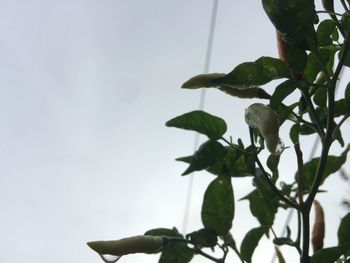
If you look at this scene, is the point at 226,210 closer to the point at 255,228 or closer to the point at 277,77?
the point at 255,228

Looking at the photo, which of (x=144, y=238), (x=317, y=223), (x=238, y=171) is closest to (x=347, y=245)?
(x=317, y=223)

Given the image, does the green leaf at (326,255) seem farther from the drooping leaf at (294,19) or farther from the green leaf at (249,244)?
the drooping leaf at (294,19)

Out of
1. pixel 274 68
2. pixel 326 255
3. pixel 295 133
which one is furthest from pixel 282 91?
pixel 326 255

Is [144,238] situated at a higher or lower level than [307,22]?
lower

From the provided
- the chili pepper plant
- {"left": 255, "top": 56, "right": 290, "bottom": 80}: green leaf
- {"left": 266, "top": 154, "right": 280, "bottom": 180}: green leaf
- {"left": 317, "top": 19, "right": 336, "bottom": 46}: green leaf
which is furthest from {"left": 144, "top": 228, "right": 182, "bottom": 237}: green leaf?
{"left": 317, "top": 19, "right": 336, "bottom": 46}: green leaf

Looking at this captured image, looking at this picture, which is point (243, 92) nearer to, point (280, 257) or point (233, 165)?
point (233, 165)

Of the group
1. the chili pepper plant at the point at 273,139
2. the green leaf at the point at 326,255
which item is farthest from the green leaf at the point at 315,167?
the green leaf at the point at 326,255
